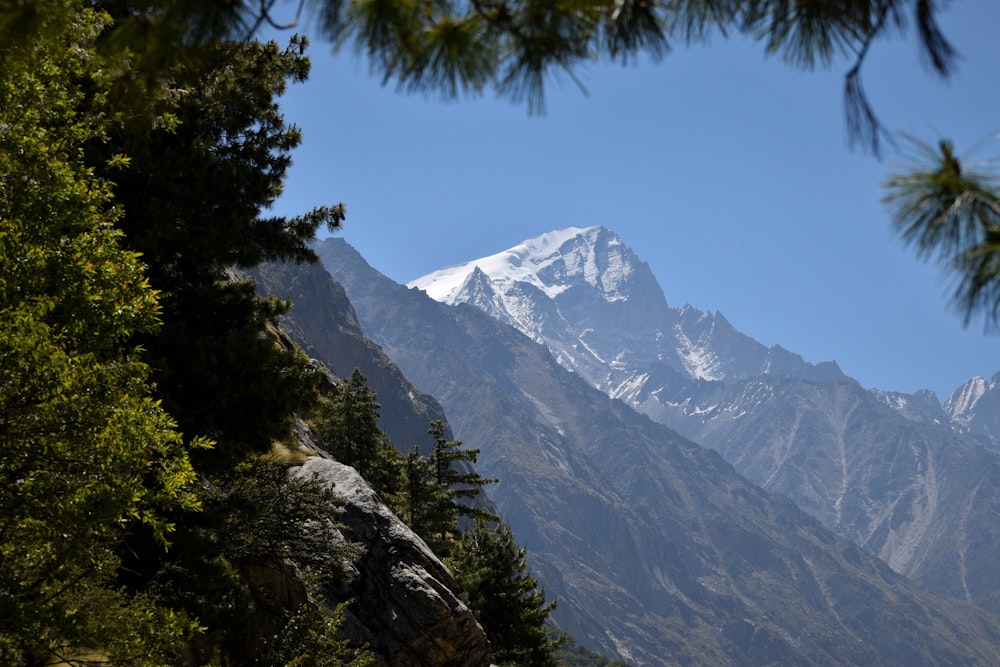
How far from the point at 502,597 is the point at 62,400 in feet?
88.1

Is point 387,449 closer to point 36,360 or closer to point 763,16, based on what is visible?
point 36,360

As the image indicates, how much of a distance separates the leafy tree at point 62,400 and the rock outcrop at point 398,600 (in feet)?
32.1

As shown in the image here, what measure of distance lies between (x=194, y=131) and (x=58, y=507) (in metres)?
11.9

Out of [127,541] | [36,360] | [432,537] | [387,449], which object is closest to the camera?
[36,360]

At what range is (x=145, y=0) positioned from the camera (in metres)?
6.28

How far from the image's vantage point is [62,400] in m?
9.62

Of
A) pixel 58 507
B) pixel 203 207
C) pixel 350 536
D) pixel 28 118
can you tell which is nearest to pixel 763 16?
pixel 58 507

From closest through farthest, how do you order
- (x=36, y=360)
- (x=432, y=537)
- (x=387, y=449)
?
(x=36, y=360), (x=432, y=537), (x=387, y=449)

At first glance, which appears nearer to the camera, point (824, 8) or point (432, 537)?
point (824, 8)

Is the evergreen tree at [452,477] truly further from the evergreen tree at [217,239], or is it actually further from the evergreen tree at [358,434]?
the evergreen tree at [217,239]

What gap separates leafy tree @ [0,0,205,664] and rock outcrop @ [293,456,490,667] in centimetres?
980

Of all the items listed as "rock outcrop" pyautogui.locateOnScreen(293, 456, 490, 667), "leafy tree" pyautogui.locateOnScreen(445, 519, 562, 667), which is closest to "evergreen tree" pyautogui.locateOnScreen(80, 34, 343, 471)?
"rock outcrop" pyautogui.locateOnScreen(293, 456, 490, 667)

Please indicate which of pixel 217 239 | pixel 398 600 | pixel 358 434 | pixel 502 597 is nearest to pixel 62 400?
pixel 217 239

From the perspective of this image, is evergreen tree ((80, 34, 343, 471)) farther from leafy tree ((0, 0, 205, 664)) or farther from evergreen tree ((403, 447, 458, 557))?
evergreen tree ((403, 447, 458, 557))
